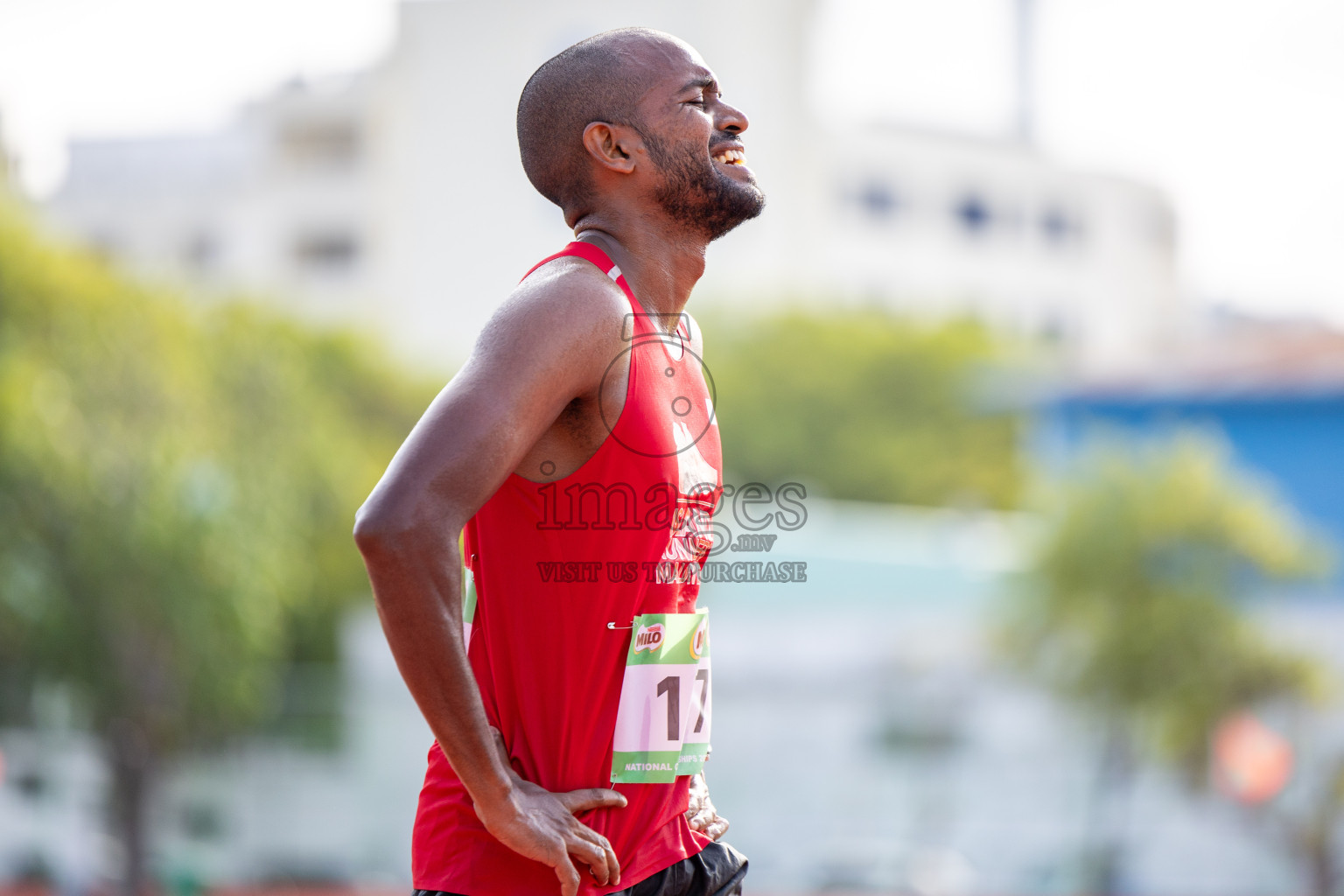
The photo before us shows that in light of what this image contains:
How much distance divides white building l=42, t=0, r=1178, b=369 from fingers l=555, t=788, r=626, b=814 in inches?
1319

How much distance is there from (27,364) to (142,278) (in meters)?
6.93

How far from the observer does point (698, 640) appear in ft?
6.66

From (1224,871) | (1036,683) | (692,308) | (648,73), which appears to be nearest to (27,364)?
(1036,683)

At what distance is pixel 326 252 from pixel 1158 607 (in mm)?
36775

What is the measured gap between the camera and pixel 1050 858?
45.4 feet

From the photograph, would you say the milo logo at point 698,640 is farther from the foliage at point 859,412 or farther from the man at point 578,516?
the foliage at point 859,412

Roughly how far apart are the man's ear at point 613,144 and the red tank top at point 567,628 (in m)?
0.23

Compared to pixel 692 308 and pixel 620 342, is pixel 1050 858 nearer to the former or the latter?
pixel 620 342

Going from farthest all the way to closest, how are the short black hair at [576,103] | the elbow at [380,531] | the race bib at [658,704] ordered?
1. the short black hair at [576,103]
2. the race bib at [658,704]
3. the elbow at [380,531]

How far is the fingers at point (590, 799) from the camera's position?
1.81 m

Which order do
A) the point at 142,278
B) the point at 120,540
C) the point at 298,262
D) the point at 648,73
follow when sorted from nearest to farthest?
the point at 648,73 < the point at 120,540 < the point at 142,278 < the point at 298,262

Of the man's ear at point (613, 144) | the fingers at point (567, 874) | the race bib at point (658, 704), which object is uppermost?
the man's ear at point (613, 144)

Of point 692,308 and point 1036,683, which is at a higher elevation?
point 692,308

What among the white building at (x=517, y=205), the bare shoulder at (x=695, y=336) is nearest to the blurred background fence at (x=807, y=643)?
the bare shoulder at (x=695, y=336)
